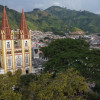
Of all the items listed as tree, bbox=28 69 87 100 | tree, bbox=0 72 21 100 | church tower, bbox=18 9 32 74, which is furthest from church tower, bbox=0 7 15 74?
tree, bbox=28 69 87 100

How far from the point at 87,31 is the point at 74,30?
49.1 feet

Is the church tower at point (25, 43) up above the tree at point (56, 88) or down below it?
above

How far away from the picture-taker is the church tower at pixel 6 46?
23.4 meters

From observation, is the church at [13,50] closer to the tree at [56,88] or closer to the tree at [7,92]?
the tree at [7,92]

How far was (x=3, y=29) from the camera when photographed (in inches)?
925

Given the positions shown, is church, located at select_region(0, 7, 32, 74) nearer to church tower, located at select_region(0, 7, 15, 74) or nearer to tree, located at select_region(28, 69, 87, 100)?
church tower, located at select_region(0, 7, 15, 74)

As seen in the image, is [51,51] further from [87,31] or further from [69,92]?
[87,31]

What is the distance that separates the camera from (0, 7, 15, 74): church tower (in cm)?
2344

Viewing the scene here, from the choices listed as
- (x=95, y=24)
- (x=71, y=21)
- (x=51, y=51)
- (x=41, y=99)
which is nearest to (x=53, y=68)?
(x=41, y=99)

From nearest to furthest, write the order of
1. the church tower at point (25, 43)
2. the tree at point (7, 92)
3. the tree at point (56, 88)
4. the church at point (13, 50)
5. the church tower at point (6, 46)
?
the tree at point (56, 88) < the tree at point (7, 92) < the church tower at point (6, 46) < the church at point (13, 50) < the church tower at point (25, 43)

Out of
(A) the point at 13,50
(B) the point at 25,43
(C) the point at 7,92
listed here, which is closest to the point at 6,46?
(A) the point at 13,50

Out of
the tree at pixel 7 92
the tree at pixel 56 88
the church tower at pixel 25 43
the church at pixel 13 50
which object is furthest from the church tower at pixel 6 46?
the tree at pixel 56 88

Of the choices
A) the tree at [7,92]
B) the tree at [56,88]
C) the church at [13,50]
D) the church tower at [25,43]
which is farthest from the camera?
the church tower at [25,43]

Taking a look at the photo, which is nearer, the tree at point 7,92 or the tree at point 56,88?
the tree at point 56,88
